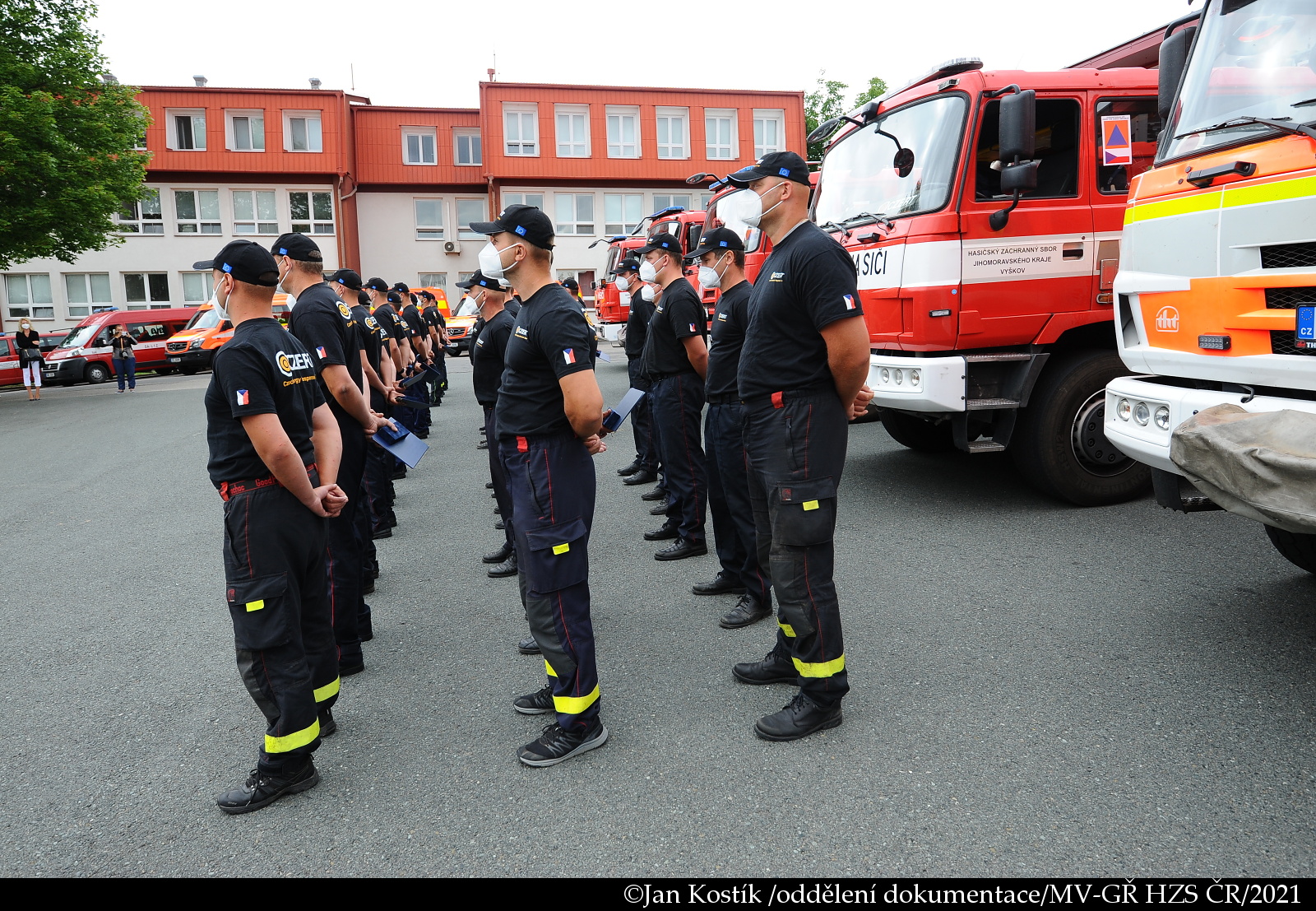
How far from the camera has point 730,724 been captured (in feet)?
11.6

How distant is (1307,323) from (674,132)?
37431 millimetres

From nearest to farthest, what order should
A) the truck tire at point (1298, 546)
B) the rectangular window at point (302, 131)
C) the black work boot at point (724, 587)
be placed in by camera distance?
1. the truck tire at point (1298, 546)
2. the black work boot at point (724, 587)
3. the rectangular window at point (302, 131)

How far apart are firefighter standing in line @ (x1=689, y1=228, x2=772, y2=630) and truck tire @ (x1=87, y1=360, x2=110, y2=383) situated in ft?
83.9

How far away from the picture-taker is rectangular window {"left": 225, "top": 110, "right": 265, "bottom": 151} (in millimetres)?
36406

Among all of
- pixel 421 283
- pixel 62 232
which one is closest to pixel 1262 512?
pixel 62 232

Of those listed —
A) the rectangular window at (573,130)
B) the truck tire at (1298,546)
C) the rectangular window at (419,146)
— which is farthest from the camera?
the rectangular window at (419,146)

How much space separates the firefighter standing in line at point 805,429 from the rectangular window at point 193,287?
124ft

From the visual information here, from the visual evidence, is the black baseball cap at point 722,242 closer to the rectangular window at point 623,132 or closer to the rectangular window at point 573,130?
the rectangular window at point 573,130

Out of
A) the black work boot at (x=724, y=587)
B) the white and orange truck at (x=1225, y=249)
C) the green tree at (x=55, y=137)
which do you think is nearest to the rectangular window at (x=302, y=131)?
the green tree at (x=55, y=137)

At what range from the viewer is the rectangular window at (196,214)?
119 feet

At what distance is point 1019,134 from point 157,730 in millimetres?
5491

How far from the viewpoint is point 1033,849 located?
260 cm

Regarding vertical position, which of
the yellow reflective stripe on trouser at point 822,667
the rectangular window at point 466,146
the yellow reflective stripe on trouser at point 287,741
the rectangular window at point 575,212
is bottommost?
the yellow reflective stripe on trouser at point 287,741
